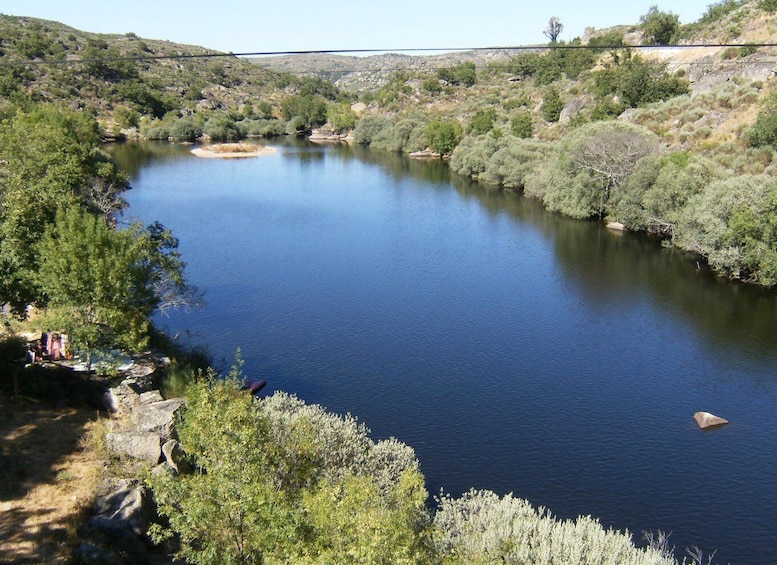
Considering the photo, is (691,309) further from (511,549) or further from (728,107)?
(728,107)

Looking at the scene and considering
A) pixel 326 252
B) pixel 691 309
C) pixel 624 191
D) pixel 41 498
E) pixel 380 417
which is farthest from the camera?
pixel 624 191

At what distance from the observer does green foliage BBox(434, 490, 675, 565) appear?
16297 mm

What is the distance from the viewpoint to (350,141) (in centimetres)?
13212

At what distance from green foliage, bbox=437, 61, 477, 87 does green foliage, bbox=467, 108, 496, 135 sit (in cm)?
3406

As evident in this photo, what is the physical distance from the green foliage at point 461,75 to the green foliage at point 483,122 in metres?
34.1

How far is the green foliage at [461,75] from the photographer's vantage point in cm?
13950

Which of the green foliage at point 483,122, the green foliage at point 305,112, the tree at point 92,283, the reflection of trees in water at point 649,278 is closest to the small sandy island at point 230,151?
the green foliage at point 305,112

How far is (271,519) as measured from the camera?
38.6 feet

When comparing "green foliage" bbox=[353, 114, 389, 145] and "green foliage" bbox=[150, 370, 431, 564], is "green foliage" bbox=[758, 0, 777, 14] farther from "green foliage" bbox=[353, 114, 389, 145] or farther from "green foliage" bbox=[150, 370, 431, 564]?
"green foliage" bbox=[150, 370, 431, 564]

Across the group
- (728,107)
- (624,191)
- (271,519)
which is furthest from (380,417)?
(728,107)

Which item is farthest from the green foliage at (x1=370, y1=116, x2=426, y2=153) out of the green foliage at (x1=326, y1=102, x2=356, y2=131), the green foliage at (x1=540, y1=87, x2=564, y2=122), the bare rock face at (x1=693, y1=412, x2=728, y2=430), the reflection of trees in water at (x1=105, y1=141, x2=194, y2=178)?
the bare rock face at (x1=693, y1=412, x2=728, y2=430)

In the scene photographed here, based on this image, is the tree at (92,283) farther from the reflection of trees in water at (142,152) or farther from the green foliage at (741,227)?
the reflection of trees in water at (142,152)

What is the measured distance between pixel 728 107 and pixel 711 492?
186 ft

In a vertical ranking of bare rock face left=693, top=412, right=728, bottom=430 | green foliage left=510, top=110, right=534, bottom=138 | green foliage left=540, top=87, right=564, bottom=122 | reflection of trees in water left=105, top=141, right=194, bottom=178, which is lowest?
bare rock face left=693, top=412, right=728, bottom=430
